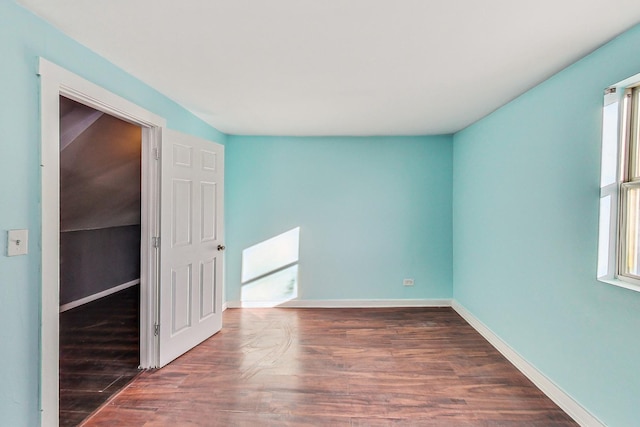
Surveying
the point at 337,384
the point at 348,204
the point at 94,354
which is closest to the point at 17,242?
the point at 94,354

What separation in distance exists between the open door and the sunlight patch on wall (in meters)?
0.84

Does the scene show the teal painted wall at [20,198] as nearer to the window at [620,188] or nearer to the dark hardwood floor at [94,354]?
the dark hardwood floor at [94,354]

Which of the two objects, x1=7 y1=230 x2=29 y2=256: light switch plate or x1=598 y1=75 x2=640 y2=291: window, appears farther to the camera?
x1=598 y1=75 x2=640 y2=291: window

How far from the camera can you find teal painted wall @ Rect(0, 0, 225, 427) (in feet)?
4.77

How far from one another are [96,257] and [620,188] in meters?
5.73

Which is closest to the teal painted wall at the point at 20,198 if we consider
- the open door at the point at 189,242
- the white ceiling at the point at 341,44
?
the white ceiling at the point at 341,44

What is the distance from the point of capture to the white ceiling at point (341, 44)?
1.50 meters

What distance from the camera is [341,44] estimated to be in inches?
71.6

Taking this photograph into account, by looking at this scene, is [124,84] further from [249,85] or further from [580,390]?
[580,390]

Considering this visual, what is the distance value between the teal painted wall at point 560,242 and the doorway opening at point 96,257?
3277 millimetres

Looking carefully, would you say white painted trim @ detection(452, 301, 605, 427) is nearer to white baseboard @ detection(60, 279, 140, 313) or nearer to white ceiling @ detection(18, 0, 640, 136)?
white ceiling @ detection(18, 0, 640, 136)

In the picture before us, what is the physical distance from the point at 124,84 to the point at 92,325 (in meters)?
2.81

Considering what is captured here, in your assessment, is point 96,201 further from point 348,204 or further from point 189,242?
point 348,204

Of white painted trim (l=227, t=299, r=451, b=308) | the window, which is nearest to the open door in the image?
white painted trim (l=227, t=299, r=451, b=308)
